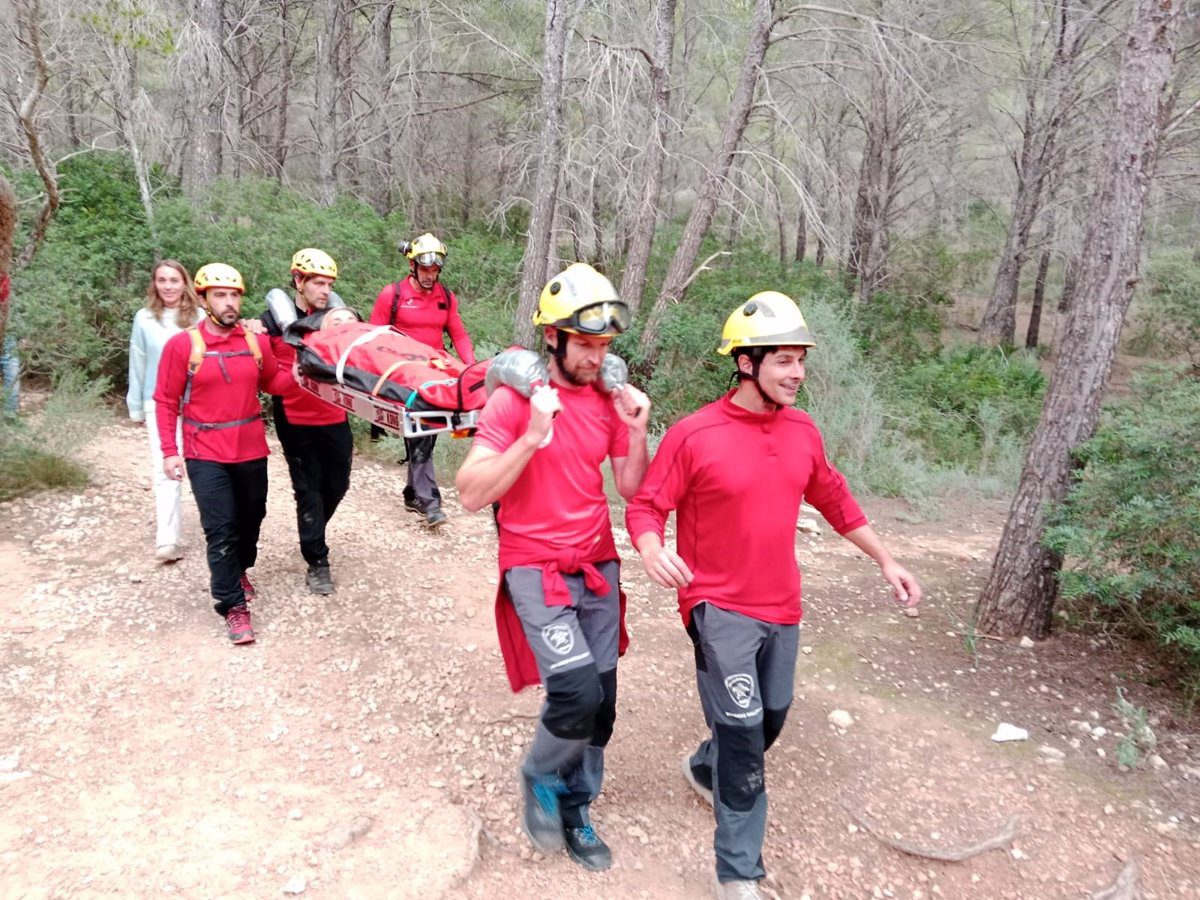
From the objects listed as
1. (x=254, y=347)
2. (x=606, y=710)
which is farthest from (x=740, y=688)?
(x=254, y=347)

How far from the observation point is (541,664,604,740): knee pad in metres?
2.71

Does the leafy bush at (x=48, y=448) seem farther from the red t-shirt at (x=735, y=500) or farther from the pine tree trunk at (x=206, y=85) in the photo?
the pine tree trunk at (x=206, y=85)

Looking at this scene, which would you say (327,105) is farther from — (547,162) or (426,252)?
(426,252)

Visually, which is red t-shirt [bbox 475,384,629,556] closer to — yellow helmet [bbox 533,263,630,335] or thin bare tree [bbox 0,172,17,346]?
yellow helmet [bbox 533,263,630,335]

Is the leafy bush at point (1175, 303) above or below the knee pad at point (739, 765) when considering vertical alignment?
above

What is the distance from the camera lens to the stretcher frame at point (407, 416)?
3643 mm

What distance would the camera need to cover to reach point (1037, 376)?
49.5 feet

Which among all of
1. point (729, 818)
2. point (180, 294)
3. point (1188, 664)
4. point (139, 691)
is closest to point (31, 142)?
point (180, 294)

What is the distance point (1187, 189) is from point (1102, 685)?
56.6ft

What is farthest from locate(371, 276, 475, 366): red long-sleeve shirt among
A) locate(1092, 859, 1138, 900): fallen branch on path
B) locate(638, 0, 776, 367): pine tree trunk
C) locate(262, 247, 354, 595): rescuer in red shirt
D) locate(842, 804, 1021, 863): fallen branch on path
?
locate(638, 0, 776, 367): pine tree trunk

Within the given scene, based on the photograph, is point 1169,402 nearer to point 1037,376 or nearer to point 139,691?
point 139,691

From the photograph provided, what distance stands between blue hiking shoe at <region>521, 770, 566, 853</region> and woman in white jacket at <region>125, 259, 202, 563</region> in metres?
3.37

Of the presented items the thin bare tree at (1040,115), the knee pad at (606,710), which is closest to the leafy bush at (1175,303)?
the thin bare tree at (1040,115)

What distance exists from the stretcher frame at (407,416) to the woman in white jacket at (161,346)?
1866mm
